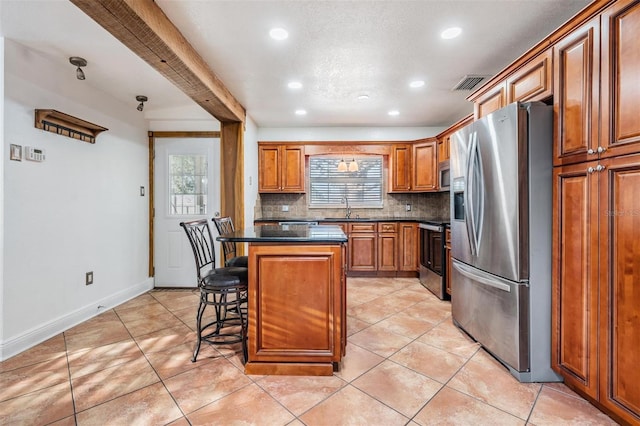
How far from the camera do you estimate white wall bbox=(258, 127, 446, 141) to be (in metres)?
5.05

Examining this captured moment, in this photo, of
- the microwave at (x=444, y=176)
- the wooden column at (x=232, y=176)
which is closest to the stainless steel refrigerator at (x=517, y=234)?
the microwave at (x=444, y=176)

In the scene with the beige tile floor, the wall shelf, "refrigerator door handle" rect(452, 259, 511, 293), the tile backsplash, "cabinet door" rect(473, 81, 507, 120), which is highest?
"cabinet door" rect(473, 81, 507, 120)

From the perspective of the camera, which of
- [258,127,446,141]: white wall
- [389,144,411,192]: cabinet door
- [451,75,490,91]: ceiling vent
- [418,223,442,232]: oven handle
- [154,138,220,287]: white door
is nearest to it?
[451,75,490,91]: ceiling vent

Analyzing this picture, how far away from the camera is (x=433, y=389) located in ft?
5.99

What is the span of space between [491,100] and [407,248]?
2.60 m

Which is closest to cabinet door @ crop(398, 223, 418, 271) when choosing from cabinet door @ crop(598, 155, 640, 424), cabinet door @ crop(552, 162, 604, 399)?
cabinet door @ crop(552, 162, 604, 399)

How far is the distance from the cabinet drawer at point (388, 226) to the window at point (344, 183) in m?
0.69

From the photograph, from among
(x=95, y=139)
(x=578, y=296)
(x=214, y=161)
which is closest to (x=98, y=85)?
(x=95, y=139)

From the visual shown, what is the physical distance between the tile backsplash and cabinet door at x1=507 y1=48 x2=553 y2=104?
9.80 feet

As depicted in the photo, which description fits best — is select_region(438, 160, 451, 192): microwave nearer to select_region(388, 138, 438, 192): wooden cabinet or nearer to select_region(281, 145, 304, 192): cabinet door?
select_region(388, 138, 438, 192): wooden cabinet

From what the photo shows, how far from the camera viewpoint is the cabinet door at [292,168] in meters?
4.92

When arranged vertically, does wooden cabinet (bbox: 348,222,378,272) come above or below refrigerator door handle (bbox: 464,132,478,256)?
below

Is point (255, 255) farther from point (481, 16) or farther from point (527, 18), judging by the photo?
point (527, 18)

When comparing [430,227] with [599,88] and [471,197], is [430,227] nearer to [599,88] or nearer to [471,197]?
[471,197]
